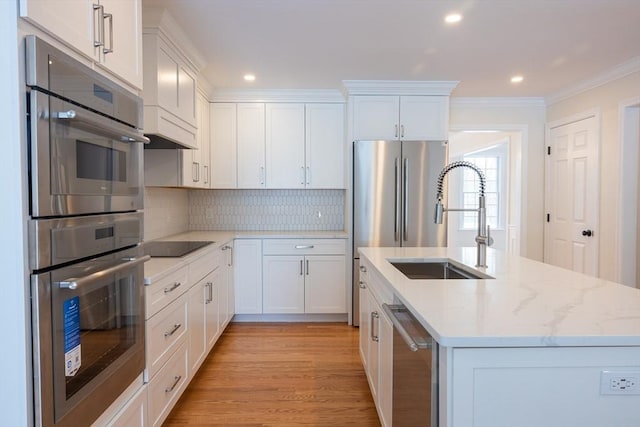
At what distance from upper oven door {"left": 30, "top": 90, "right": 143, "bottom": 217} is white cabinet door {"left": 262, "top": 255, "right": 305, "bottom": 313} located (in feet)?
8.10

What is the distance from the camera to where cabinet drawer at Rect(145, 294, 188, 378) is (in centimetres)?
183

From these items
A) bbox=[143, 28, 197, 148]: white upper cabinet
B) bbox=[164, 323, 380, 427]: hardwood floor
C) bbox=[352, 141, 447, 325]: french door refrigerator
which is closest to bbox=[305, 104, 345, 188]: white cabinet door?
bbox=[352, 141, 447, 325]: french door refrigerator

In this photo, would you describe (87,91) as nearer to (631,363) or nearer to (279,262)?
(631,363)

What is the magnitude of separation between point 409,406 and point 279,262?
263cm

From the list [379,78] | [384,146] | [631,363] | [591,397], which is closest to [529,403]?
[591,397]

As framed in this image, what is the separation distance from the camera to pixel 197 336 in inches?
104

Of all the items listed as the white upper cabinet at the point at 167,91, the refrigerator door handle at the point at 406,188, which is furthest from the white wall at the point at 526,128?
the white upper cabinet at the point at 167,91

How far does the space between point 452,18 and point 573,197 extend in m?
2.63

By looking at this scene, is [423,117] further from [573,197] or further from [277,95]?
[573,197]

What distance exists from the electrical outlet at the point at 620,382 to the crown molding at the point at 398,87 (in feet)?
10.9

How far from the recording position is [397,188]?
149 inches

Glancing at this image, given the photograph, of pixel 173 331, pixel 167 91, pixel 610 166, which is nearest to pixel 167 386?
pixel 173 331

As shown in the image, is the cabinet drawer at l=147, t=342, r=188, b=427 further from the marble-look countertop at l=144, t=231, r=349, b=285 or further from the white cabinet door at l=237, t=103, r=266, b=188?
the white cabinet door at l=237, t=103, r=266, b=188

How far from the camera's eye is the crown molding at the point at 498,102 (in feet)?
14.6
